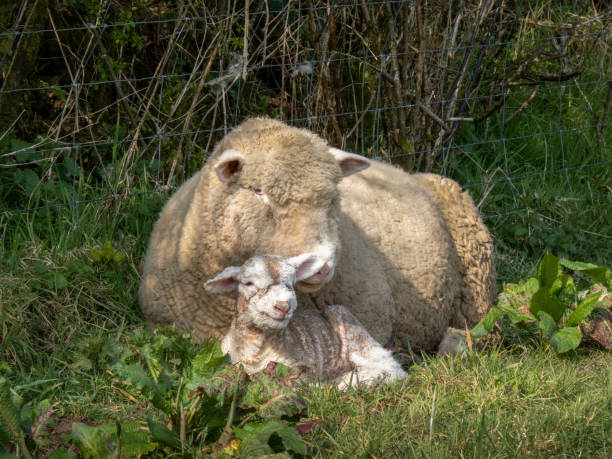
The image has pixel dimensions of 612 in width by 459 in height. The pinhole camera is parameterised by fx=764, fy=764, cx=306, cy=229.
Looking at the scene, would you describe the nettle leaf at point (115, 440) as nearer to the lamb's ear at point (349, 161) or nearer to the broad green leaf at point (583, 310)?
the lamb's ear at point (349, 161)

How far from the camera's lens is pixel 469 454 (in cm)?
267

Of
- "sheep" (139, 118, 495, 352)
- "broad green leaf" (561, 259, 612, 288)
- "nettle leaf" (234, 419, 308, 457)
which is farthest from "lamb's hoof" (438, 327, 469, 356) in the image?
"nettle leaf" (234, 419, 308, 457)

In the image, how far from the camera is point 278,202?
317cm

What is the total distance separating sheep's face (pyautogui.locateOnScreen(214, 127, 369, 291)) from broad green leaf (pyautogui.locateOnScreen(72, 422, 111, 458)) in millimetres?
1043

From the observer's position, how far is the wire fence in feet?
15.9

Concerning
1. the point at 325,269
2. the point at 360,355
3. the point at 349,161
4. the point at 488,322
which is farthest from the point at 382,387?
the point at 349,161

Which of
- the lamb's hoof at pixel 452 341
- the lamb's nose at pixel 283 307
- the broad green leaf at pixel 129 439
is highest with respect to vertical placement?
the lamb's nose at pixel 283 307

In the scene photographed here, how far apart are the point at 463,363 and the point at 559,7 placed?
15.1 ft

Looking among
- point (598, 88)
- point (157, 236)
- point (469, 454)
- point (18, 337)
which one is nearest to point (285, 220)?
point (157, 236)

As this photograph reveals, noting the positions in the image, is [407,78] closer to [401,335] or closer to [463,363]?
[401,335]

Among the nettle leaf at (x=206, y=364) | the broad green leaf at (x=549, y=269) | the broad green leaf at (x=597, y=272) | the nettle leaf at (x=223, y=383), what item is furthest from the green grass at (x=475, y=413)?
the broad green leaf at (x=597, y=272)

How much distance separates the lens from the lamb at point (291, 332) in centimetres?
304

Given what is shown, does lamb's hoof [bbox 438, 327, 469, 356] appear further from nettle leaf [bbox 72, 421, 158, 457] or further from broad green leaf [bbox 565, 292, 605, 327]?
nettle leaf [bbox 72, 421, 158, 457]

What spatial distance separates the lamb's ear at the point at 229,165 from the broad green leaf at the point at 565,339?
1.84 m
